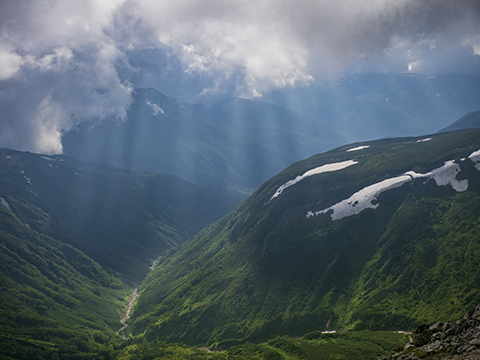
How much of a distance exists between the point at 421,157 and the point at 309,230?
76.2 metres

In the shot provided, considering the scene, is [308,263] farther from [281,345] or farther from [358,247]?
[281,345]

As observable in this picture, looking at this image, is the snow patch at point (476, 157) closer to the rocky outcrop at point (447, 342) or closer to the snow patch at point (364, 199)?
the snow patch at point (364, 199)

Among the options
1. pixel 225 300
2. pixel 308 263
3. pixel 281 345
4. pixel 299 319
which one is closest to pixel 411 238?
pixel 308 263

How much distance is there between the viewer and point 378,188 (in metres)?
185

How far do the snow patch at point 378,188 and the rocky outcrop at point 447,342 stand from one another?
12065 cm

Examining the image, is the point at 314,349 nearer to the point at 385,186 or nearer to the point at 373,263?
the point at 373,263

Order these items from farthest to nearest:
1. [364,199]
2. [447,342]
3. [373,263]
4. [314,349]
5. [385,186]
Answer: [385,186] → [364,199] → [373,263] → [314,349] → [447,342]

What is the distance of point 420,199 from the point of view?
16725 cm

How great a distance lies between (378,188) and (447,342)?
13835 centimetres

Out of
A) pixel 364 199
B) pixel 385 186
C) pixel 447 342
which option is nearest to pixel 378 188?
pixel 385 186

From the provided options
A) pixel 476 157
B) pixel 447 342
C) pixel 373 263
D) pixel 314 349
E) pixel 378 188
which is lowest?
pixel 314 349

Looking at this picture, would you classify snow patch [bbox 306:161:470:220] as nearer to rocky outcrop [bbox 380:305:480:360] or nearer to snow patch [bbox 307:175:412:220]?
snow patch [bbox 307:175:412:220]

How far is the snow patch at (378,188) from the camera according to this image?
6590 inches

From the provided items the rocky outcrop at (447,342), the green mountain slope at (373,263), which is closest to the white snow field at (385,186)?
the green mountain slope at (373,263)
